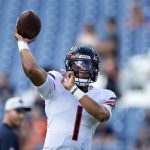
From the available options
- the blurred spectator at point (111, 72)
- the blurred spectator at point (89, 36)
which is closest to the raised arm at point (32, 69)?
the blurred spectator at point (111, 72)

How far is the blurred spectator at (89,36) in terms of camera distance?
10594 millimetres

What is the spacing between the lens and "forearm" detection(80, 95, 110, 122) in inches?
177

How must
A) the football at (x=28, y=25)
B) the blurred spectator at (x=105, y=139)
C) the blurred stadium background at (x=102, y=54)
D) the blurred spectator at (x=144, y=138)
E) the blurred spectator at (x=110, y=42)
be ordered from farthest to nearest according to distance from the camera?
the blurred spectator at (x=110, y=42) < the blurred stadium background at (x=102, y=54) < the blurred spectator at (x=105, y=139) < the blurred spectator at (x=144, y=138) < the football at (x=28, y=25)

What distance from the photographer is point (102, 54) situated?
10.2 m

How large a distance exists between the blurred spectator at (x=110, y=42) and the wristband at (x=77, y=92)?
5.75m

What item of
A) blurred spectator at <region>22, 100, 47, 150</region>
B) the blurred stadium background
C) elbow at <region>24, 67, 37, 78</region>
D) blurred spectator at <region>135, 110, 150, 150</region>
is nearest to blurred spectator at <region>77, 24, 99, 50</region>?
the blurred stadium background

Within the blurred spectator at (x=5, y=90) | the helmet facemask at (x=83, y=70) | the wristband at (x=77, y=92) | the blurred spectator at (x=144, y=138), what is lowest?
the blurred spectator at (x=144, y=138)

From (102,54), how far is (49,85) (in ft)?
18.7

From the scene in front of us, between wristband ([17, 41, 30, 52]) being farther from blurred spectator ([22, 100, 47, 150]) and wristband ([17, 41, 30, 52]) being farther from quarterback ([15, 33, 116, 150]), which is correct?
blurred spectator ([22, 100, 47, 150])

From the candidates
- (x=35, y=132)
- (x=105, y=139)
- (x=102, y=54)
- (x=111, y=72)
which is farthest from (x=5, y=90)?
(x=105, y=139)

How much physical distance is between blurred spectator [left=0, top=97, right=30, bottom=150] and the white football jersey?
212 cm

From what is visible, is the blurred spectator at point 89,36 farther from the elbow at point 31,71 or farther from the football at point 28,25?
the elbow at point 31,71

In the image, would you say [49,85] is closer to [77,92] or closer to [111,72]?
[77,92]

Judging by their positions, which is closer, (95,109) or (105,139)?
(95,109)
